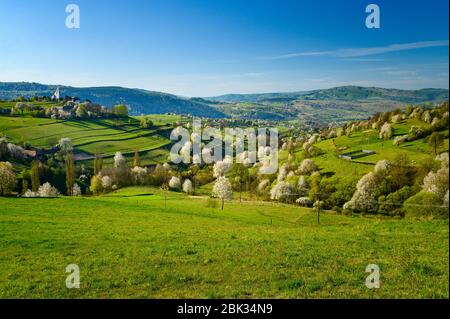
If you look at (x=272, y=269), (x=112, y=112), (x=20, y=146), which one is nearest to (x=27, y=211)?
(x=272, y=269)

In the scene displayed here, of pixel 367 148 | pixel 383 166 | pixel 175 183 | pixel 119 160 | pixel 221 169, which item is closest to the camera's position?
pixel 383 166

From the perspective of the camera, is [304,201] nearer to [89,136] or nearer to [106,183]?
[106,183]

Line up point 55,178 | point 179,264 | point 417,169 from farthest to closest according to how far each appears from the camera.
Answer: point 55,178
point 417,169
point 179,264

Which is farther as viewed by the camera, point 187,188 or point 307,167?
point 187,188

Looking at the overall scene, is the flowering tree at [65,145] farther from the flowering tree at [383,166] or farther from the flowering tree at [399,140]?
the flowering tree at [399,140]

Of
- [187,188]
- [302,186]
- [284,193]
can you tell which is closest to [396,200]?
[284,193]

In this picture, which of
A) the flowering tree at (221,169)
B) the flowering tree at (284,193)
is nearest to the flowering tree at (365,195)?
the flowering tree at (284,193)

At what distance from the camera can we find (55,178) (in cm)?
10794

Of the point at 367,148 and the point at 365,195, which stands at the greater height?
the point at 367,148

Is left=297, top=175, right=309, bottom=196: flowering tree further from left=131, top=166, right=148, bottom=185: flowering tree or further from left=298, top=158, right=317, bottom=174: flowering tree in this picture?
left=131, top=166, right=148, bottom=185: flowering tree

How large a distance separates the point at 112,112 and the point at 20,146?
213ft

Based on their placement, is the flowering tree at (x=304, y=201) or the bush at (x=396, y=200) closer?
the bush at (x=396, y=200)

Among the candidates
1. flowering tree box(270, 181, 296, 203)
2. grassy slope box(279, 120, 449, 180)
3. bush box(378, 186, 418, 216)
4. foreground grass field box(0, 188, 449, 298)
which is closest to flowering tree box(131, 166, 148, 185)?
grassy slope box(279, 120, 449, 180)
